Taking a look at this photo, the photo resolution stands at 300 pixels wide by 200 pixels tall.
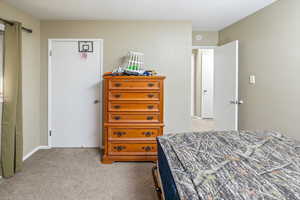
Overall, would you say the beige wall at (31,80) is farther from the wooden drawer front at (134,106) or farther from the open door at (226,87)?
the open door at (226,87)

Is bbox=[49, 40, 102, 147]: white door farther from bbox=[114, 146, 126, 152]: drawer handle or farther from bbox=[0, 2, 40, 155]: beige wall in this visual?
bbox=[114, 146, 126, 152]: drawer handle

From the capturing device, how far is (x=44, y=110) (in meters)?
3.32

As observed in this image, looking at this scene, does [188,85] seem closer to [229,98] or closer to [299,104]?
[229,98]

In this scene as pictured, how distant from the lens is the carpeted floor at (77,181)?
1.96 meters

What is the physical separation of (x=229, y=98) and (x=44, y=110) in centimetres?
349

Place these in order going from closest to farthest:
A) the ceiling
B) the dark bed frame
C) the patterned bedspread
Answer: the patterned bedspread
the dark bed frame
the ceiling

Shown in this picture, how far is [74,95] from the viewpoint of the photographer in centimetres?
332

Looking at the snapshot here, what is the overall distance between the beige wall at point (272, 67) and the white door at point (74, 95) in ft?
8.69

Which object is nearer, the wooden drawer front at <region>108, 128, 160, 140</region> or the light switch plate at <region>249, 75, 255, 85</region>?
the wooden drawer front at <region>108, 128, 160, 140</region>

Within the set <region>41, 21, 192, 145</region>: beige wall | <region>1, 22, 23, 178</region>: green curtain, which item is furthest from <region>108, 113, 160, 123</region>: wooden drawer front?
<region>1, 22, 23, 178</region>: green curtain

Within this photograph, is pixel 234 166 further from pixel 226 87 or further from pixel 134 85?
pixel 226 87

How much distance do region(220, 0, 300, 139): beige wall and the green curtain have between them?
356 centimetres

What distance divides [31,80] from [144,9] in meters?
2.25

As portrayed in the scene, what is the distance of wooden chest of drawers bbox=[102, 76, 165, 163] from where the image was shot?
2.71 meters
